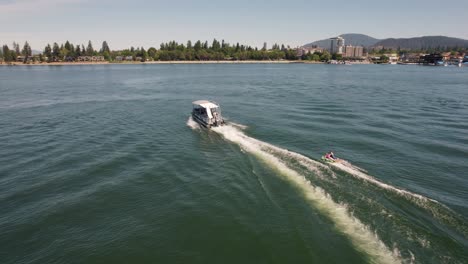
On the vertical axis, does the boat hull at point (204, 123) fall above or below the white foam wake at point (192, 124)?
above

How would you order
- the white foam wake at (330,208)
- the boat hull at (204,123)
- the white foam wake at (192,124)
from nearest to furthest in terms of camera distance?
1. the white foam wake at (330,208)
2. the boat hull at (204,123)
3. the white foam wake at (192,124)

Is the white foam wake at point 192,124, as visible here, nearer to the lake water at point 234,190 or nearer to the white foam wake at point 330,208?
the lake water at point 234,190

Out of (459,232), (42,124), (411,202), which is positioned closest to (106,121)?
(42,124)

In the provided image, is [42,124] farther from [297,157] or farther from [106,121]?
[297,157]

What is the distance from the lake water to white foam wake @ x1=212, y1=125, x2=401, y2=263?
0.38 ft

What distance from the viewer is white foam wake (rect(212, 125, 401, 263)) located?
2342 centimetres

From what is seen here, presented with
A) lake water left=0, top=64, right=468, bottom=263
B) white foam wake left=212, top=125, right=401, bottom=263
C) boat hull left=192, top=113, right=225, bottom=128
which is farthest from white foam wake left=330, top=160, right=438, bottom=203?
boat hull left=192, top=113, right=225, bottom=128

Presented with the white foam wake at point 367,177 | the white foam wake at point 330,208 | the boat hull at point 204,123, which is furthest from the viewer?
the boat hull at point 204,123

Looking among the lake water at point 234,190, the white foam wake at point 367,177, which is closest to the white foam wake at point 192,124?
the lake water at point 234,190

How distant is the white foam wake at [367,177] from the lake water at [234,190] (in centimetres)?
24

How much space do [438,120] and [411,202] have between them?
44325 mm

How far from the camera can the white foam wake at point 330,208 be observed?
76.8ft

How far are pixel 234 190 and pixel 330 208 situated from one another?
419 inches

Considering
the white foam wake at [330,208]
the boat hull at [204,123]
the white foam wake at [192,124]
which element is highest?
the boat hull at [204,123]
